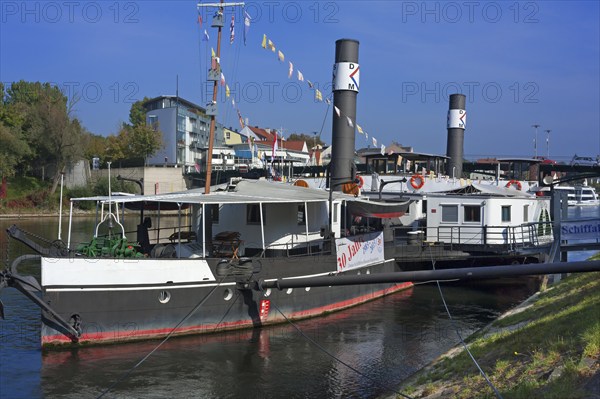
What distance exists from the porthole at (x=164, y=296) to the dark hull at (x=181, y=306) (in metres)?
0.03

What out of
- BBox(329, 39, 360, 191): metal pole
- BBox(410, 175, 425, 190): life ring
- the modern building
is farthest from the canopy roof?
the modern building

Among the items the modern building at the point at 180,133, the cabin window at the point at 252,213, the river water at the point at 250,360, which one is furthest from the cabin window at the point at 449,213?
the modern building at the point at 180,133

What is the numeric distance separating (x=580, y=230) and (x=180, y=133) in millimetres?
86701

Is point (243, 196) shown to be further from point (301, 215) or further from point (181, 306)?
point (181, 306)

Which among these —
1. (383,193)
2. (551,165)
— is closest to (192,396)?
(383,193)

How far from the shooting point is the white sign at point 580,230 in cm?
2156

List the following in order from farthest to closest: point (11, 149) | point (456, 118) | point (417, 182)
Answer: point (11, 149) → point (456, 118) → point (417, 182)

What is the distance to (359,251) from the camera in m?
23.5

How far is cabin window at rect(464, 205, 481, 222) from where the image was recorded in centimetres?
2892

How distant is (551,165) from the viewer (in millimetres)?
48781

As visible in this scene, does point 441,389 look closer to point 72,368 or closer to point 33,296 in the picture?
point 72,368

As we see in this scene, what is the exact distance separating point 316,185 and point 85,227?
26361 millimetres

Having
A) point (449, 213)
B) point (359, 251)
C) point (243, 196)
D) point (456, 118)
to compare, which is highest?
point (456, 118)

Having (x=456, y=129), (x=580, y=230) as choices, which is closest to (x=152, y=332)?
(x=580, y=230)
